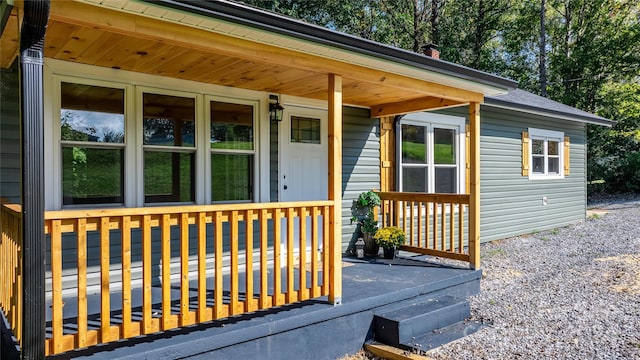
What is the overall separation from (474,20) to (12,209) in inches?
734

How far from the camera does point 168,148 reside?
14.3ft

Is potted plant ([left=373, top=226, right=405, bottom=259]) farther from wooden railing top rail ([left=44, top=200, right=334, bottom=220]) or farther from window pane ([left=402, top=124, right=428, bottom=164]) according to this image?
wooden railing top rail ([left=44, top=200, right=334, bottom=220])

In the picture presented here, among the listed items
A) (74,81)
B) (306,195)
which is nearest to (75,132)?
(74,81)

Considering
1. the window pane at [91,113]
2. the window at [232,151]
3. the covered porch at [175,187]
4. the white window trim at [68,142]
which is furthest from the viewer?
the window at [232,151]

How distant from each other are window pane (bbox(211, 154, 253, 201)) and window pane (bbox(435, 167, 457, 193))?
348 cm

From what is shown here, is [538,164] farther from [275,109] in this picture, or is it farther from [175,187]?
[175,187]

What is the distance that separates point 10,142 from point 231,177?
2067 millimetres

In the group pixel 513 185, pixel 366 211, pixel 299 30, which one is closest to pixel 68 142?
pixel 299 30

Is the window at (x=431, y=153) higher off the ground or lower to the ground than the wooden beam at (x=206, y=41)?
lower

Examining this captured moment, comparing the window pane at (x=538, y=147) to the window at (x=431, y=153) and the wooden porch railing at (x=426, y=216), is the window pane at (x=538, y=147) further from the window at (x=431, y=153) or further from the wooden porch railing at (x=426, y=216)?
the wooden porch railing at (x=426, y=216)

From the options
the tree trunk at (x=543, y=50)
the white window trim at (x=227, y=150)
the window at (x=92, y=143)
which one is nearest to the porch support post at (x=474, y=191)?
the white window trim at (x=227, y=150)

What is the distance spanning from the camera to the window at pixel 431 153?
6730 mm

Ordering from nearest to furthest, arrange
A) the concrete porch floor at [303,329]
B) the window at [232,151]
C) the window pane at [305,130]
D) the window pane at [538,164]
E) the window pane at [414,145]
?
the concrete porch floor at [303,329] < the window at [232,151] < the window pane at [305,130] < the window pane at [414,145] < the window pane at [538,164]

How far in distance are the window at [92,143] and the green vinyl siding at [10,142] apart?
332 millimetres
